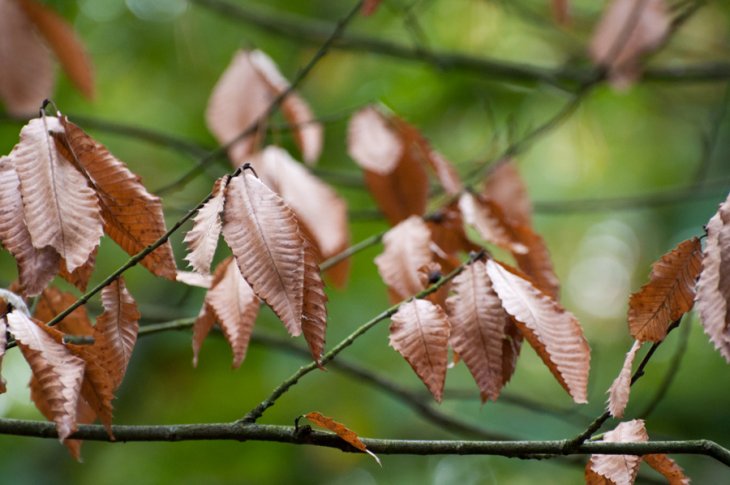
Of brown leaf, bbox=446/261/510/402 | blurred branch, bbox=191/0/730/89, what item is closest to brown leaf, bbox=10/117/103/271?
brown leaf, bbox=446/261/510/402

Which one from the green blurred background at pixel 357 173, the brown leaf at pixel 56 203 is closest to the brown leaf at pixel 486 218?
the brown leaf at pixel 56 203

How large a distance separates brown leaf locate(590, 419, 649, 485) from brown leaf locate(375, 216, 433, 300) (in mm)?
330

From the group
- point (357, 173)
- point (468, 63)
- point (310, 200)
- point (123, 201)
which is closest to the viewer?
point (123, 201)

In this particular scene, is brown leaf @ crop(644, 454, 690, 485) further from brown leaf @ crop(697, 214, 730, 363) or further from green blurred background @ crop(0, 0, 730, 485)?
green blurred background @ crop(0, 0, 730, 485)

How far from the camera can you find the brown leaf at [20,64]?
1.51 meters

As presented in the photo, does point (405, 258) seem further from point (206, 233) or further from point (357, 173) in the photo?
point (357, 173)

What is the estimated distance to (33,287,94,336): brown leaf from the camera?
102 cm

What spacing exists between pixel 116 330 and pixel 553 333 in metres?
0.42

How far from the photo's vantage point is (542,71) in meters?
1.98

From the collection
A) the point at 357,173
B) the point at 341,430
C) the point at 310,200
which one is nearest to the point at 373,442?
the point at 341,430

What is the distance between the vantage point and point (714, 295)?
0.68 m

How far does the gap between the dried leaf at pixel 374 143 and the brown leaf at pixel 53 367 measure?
68 cm

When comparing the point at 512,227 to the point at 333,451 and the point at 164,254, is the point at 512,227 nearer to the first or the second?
the point at 164,254

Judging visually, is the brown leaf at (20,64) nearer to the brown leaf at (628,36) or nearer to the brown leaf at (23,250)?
the brown leaf at (23,250)
